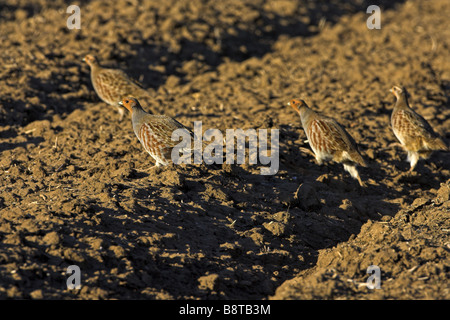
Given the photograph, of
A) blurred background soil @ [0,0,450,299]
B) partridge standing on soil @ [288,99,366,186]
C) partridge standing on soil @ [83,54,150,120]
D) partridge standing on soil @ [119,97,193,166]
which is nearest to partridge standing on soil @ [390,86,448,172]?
blurred background soil @ [0,0,450,299]

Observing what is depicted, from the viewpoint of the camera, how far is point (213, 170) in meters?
7.15

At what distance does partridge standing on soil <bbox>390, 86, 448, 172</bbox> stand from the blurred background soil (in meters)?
0.28

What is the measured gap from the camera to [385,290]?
4.87m

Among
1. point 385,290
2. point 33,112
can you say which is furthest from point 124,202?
point 33,112

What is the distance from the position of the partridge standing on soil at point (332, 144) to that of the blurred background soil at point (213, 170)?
0.72ft

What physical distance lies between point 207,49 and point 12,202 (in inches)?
290

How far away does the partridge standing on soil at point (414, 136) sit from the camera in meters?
8.24

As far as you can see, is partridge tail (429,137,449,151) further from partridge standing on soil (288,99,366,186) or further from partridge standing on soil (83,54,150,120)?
partridge standing on soil (83,54,150,120)

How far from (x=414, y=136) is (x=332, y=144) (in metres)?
1.28

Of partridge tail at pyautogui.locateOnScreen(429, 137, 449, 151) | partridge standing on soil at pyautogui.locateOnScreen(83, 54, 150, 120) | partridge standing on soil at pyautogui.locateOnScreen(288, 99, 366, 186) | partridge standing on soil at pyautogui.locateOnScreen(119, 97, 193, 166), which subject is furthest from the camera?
partridge standing on soil at pyautogui.locateOnScreen(83, 54, 150, 120)

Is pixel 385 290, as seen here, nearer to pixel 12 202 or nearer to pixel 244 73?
pixel 12 202

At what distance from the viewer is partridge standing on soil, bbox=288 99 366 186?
772 cm

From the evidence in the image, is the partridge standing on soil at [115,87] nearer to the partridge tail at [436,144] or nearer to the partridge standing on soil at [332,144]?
the partridge standing on soil at [332,144]

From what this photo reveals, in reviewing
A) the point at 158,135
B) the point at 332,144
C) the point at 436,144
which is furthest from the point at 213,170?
the point at 436,144
